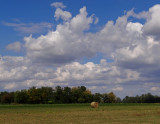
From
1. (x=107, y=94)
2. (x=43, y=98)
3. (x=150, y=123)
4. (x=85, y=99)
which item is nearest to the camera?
(x=150, y=123)

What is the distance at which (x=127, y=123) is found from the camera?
23469 mm

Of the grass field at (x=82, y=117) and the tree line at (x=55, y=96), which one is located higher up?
the tree line at (x=55, y=96)

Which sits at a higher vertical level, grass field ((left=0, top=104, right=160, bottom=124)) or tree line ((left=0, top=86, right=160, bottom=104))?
tree line ((left=0, top=86, right=160, bottom=104))

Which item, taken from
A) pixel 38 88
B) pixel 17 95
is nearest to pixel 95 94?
pixel 38 88

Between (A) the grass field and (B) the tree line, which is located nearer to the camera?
(A) the grass field

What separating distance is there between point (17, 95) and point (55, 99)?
22664mm

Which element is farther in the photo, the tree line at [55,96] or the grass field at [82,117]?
the tree line at [55,96]

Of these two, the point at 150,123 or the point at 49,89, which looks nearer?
the point at 150,123

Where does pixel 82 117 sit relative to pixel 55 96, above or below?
below

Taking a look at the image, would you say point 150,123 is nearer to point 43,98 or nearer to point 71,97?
point 43,98

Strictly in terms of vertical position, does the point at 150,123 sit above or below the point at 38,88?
below

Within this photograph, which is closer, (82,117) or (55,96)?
(82,117)

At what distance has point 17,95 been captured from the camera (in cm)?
15100

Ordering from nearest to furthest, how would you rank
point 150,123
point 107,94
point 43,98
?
point 150,123 < point 43,98 < point 107,94
